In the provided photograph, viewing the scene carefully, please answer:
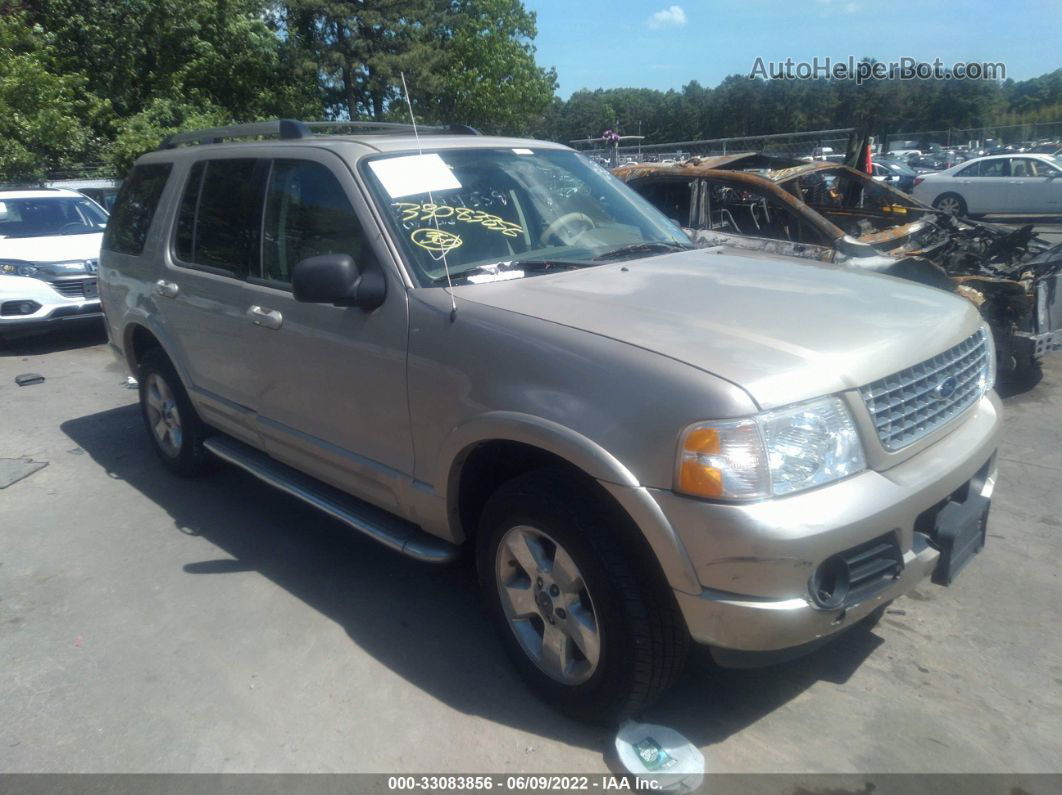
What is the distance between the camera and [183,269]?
15.4 feet

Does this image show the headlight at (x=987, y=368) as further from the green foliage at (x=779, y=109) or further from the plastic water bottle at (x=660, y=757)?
the green foliage at (x=779, y=109)

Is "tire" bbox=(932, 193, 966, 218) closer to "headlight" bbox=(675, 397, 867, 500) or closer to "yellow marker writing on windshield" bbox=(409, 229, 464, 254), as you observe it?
"yellow marker writing on windshield" bbox=(409, 229, 464, 254)

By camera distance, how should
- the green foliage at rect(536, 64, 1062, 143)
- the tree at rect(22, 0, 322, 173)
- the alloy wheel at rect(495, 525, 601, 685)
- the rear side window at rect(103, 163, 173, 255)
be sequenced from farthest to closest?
the green foliage at rect(536, 64, 1062, 143)
the tree at rect(22, 0, 322, 173)
the rear side window at rect(103, 163, 173, 255)
the alloy wheel at rect(495, 525, 601, 685)

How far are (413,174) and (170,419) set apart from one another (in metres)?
2.70

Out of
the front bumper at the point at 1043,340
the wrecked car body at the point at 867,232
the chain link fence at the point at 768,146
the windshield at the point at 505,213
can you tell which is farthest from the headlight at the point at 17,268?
the chain link fence at the point at 768,146

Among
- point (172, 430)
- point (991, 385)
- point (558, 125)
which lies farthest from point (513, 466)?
point (558, 125)

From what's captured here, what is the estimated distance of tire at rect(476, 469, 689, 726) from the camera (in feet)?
8.68

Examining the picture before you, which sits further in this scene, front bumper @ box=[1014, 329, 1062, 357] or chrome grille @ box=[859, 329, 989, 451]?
front bumper @ box=[1014, 329, 1062, 357]

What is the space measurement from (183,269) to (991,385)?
4.03 meters

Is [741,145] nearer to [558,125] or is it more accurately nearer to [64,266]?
[64,266]

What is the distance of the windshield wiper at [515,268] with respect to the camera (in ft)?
11.0

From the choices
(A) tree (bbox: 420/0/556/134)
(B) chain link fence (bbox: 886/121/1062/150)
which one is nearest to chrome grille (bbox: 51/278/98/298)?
(A) tree (bbox: 420/0/556/134)

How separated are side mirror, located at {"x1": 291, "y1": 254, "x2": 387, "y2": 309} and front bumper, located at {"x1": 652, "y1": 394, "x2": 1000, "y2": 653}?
4.81 ft

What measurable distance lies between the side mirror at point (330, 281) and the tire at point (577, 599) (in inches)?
37.5
